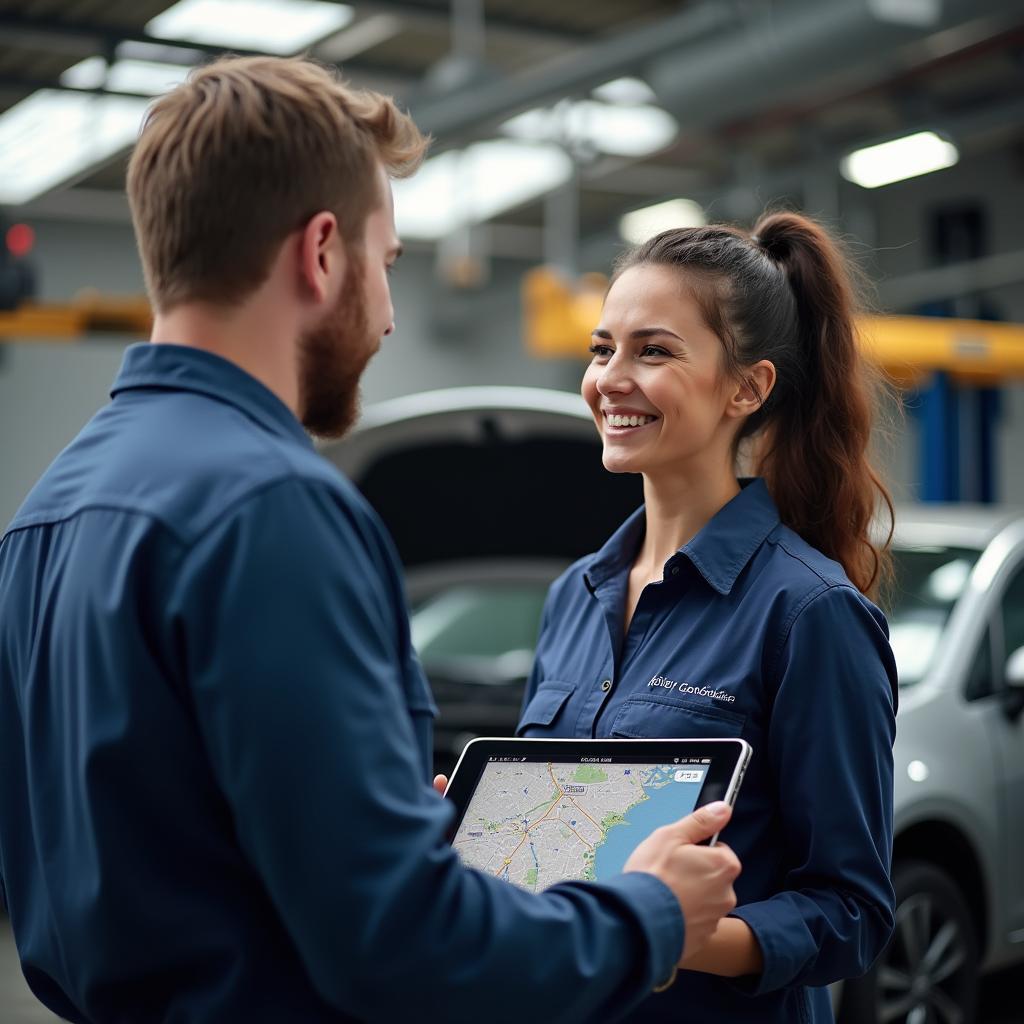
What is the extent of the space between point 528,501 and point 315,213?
316 cm

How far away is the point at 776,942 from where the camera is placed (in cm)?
158

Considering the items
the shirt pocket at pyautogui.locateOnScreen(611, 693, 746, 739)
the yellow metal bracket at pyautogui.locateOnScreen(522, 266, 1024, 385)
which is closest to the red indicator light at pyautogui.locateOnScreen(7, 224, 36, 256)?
the yellow metal bracket at pyautogui.locateOnScreen(522, 266, 1024, 385)

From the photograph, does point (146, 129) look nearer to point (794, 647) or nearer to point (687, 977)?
point (794, 647)

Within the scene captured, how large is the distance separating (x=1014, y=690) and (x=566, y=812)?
9.62 feet

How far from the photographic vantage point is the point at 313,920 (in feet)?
3.39

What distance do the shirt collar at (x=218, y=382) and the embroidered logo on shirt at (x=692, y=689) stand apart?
71 cm

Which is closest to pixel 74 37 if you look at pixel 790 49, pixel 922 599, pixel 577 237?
pixel 790 49

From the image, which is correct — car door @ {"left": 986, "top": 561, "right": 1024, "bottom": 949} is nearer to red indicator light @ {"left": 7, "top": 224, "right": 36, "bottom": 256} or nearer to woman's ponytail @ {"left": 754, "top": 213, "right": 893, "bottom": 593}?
woman's ponytail @ {"left": 754, "top": 213, "right": 893, "bottom": 593}

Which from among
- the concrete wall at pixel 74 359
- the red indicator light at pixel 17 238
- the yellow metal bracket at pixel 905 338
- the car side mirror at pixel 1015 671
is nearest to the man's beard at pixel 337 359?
the car side mirror at pixel 1015 671

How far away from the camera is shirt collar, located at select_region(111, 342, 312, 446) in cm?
118

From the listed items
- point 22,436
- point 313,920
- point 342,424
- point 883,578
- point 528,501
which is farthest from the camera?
point 22,436

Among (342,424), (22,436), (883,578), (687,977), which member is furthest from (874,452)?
(22,436)

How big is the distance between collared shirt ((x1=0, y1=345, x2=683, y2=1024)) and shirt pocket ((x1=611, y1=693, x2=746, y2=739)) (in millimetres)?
502

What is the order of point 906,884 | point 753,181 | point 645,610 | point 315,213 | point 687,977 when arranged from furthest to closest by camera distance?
point 753,181 < point 906,884 < point 645,610 < point 687,977 < point 315,213
